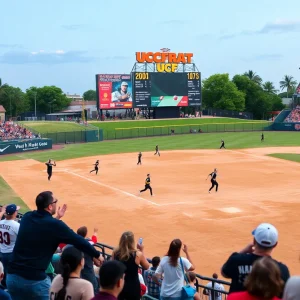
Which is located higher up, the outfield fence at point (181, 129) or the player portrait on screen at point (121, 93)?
the player portrait on screen at point (121, 93)

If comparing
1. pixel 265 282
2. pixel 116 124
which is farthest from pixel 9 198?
pixel 116 124

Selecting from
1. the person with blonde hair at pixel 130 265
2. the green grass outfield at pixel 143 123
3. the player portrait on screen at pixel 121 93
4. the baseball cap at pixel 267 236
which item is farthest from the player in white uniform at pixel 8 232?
the player portrait on screen at pixel 121 93

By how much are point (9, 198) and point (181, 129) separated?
2376 inches

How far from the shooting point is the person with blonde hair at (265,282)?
4.55 meters

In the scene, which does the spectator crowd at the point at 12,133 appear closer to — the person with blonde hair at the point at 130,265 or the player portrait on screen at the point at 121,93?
the player portrait on screen at the point at 121,93

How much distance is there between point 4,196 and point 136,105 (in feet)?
196

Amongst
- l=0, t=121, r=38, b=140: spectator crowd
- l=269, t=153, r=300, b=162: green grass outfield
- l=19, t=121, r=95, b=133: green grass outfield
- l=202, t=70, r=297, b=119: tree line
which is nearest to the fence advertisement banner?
l=0, t=121, r=38, b=140: spectator crowd

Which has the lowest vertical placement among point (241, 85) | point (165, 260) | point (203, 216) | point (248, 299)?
point (203, 216)

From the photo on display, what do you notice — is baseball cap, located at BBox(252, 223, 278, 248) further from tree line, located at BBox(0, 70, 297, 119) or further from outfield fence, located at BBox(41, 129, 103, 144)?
tree line, located at BBox(0, 70, 297, 119)

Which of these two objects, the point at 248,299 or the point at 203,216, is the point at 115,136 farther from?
the point at 248,299

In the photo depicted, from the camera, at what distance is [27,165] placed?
48781mm

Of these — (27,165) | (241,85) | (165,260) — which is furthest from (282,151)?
(241,85)

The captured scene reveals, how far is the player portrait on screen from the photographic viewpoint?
88.7 m

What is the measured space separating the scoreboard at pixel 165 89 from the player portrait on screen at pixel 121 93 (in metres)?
1.55
